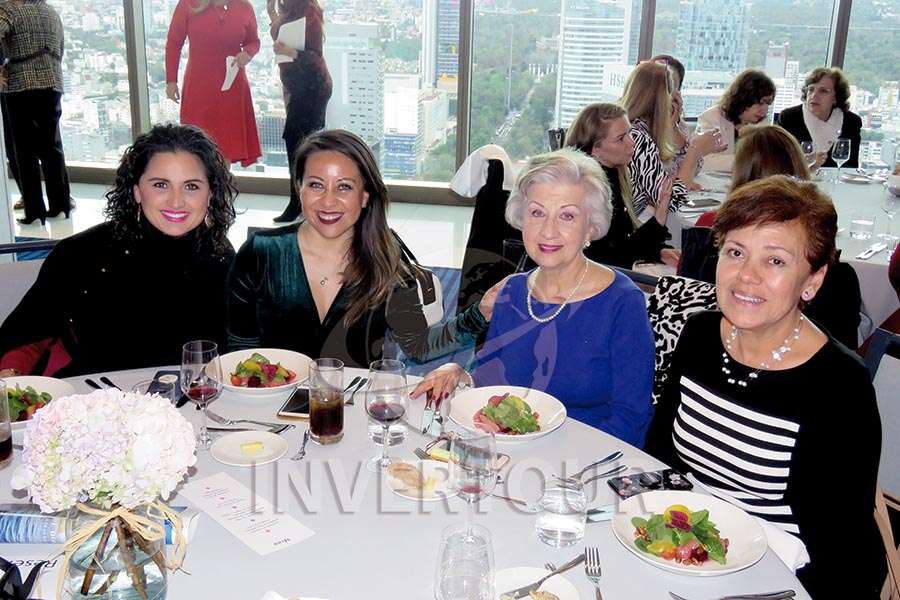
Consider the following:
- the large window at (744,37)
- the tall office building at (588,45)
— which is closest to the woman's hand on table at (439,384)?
the tall office building at (588,45)

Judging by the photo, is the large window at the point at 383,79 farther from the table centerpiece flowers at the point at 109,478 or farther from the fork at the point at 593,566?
the table centerpiece flowers at the point at 109,478

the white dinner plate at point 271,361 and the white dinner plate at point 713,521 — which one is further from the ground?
the white dinner plate at point 271,361

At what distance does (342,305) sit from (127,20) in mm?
6346

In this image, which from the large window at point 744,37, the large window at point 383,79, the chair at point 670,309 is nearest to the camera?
the chair at point 670,309

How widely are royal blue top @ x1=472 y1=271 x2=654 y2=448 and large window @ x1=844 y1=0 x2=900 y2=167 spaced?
591cm

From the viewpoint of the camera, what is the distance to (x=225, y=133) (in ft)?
21.4

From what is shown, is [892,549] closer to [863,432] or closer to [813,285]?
[863,432]

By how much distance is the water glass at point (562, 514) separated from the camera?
150 centimetres

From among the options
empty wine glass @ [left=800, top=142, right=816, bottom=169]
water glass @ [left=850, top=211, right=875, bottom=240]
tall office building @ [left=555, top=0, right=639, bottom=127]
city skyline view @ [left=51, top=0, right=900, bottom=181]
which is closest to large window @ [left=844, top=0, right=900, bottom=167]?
city skyline view @ [left=51, top=0, right=900, bottom=181]

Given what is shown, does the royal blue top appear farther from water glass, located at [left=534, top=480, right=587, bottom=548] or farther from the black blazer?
the black blazer

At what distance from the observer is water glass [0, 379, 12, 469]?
1608 mm

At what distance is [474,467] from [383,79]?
6.66 meters

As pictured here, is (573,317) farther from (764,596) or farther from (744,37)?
(744,37)

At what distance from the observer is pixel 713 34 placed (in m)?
7.45
